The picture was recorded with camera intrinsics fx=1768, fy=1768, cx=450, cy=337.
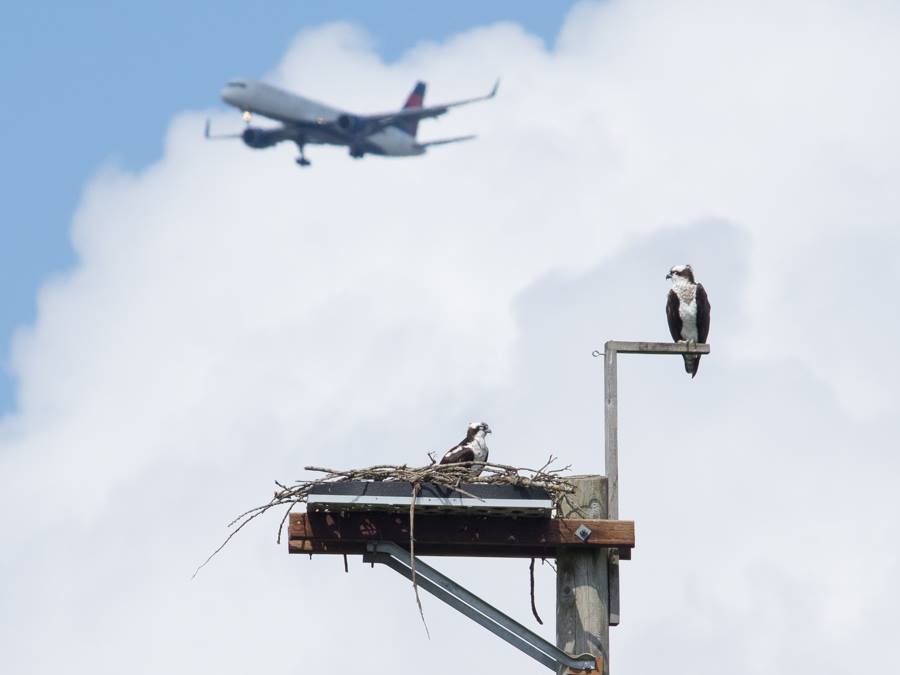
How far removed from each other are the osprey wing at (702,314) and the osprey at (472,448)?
1781 millimetres

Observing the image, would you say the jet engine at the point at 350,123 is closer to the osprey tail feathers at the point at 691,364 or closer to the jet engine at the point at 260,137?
the jet engine at the point at 260,137

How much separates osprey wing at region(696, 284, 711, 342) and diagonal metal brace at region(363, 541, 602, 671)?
17.6ft

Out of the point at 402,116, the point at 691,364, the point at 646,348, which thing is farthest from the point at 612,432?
the point at 402,116

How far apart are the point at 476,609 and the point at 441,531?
0.45 metres

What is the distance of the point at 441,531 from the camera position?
8219mm

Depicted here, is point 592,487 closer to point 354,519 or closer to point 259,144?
point 354,519

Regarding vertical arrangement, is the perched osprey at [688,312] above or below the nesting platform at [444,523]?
above

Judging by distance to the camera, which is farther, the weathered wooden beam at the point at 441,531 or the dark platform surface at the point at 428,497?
the weathered wooden beam at the point at 441,531

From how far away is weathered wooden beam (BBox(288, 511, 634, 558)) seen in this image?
8.07 metres

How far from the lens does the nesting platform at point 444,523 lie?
793cm

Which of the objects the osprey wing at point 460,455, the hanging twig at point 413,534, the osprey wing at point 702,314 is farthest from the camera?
the osprey wing at point 702,314

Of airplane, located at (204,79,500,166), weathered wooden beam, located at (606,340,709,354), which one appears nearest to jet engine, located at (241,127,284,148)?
airplane, located at (204,79,500,166)

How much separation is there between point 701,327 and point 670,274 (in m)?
0.86

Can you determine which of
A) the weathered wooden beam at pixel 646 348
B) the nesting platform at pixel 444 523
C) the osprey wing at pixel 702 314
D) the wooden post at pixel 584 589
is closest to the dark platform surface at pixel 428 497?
the nesting platform at pixel 444 523
